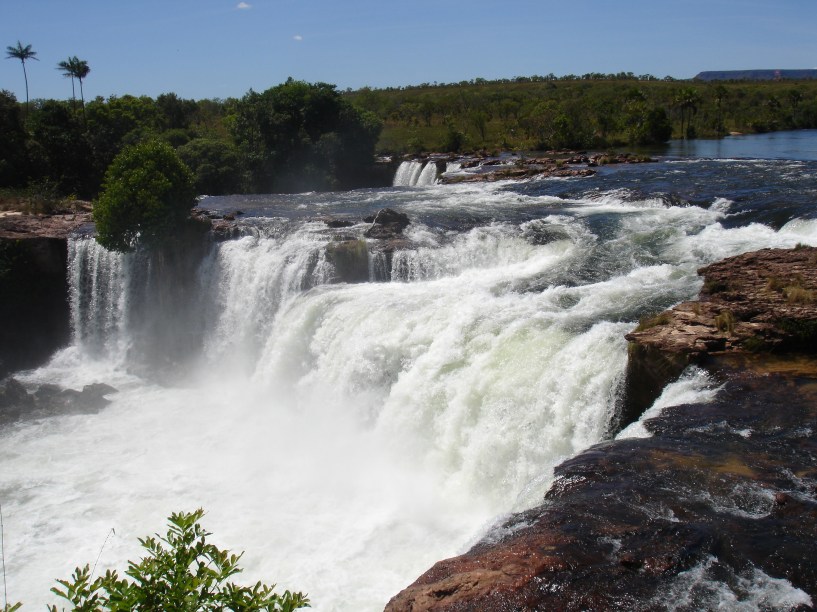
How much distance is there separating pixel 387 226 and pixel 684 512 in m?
16.5

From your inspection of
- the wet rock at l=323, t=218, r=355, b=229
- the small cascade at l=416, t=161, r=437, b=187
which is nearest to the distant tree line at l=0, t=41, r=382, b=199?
the small cascade at l=416, t=161, r=437, b=187

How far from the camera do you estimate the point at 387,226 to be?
871 inches

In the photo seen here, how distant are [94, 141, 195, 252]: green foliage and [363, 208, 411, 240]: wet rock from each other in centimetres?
685

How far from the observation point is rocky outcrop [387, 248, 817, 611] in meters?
5.71

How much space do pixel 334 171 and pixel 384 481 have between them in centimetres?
3323

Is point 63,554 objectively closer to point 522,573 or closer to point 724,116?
point 522,573

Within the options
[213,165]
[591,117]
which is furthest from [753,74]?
[213,165]

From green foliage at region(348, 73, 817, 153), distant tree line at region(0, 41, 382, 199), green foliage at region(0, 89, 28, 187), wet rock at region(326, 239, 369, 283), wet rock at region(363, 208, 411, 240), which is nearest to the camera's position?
wet rock at region(326, 239, 369, 283)

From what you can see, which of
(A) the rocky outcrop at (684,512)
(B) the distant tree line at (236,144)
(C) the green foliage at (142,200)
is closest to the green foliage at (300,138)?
(B) the distant tree line at (236,144)

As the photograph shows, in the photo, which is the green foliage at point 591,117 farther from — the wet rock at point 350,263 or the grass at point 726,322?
the grass at point 726,322

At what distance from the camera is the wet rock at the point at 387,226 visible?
2157cm

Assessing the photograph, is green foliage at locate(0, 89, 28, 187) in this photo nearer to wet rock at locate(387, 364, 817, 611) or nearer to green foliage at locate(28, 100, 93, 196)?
green foliage at locate(28, 100, 93, 196)

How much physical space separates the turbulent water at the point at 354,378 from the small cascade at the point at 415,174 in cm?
1467

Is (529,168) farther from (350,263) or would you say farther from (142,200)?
(142,200)
